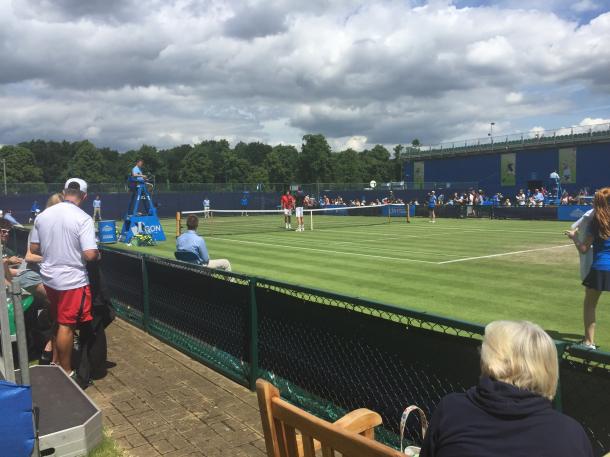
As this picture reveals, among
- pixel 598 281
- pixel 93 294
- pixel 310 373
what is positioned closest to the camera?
pixel 310 373

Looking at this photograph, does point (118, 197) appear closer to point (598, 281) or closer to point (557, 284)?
point (557, 284)

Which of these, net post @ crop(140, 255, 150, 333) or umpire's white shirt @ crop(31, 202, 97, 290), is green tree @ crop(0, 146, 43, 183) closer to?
net post @ crop(140, 255, 150, 333)

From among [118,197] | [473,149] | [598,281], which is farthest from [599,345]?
[473,149]

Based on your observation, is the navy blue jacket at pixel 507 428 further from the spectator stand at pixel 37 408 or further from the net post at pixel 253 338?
the net post at pixel 253 338

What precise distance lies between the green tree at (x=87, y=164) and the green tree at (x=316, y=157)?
47.9 metres

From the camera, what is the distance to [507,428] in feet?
6.12

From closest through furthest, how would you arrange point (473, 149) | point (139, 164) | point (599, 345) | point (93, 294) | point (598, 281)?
point (93, 294) → point (598, 281) → point (599, 345) → point (139, 164) → point (473, 149)

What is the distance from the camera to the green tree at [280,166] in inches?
4284

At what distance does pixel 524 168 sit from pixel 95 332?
58471mm

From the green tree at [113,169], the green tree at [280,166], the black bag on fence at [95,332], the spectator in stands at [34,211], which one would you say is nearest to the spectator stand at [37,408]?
the black bag on fence at [95,332]

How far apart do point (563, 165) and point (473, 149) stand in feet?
41.6

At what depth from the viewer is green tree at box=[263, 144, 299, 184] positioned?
108819 millimetres

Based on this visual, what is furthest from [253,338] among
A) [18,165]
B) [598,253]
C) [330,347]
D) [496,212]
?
[18,165]

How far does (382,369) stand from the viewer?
13.4ft
